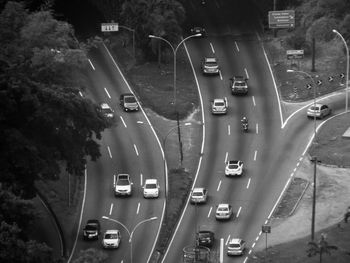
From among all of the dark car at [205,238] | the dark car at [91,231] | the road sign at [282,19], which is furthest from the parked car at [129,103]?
the dark car at [205,238]

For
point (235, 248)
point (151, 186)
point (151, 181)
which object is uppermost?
point (151, 181)

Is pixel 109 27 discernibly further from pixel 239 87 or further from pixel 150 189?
pixel 150 189

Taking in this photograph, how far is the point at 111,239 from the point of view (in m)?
132

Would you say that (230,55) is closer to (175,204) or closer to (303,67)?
(303,67)

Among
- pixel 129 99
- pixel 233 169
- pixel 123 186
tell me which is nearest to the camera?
pixel 123 186

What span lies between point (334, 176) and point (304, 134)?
1173 centimetres

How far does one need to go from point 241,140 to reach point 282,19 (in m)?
29.2

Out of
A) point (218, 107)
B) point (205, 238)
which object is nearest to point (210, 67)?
point (218, 107)

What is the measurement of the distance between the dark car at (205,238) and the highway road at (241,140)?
894 mm

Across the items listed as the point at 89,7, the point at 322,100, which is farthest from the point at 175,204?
the point at 89,7

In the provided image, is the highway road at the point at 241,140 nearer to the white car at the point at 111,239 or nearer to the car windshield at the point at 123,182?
the white car at the point at 111,239

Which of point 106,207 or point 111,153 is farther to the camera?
point 111,153

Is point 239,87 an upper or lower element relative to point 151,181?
upper

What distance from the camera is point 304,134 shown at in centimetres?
15588
